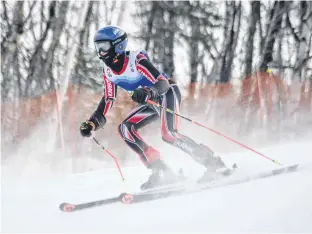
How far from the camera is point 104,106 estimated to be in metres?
5.17

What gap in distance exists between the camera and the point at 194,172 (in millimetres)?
5695

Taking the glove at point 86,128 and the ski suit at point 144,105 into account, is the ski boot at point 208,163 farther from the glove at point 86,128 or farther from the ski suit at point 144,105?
the glove at point 86,128

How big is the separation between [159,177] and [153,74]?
115cm

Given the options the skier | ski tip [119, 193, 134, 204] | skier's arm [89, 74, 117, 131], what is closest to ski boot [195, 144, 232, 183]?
the skier

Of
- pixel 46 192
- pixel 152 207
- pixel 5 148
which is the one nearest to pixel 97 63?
pixel 5 148

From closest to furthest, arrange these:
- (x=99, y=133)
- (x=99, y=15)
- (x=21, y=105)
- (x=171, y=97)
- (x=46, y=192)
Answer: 1. (x=171, y=97)
2. (x=46, y=192)
3. (x=99, y=133)
4. (x=21, y=105)
5. (x=99, y=15)

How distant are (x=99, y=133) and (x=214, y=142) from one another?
240 centimetres

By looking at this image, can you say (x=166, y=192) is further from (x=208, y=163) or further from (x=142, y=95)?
A: (x=142, y=95)

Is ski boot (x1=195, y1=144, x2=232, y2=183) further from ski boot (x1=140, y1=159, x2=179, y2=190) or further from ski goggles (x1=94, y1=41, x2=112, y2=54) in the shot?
ski goggles (x1=94, y1=41, x2=112, y2=54)

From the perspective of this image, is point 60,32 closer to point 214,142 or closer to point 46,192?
point 214,142

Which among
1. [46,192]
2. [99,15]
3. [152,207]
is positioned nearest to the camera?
[152,207]

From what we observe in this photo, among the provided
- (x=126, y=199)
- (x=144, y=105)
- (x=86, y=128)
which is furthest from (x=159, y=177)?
(x=86, y=128)

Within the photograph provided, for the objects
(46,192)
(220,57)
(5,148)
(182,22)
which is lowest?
(5,148)

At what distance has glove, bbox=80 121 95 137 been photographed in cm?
499
